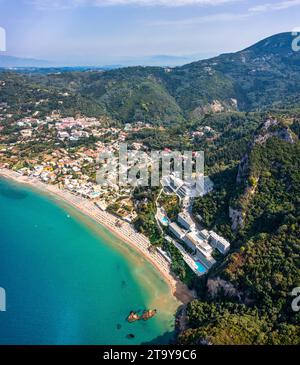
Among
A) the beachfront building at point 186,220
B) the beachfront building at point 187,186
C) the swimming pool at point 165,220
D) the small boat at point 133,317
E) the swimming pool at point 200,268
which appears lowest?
the small boat at point 133,317

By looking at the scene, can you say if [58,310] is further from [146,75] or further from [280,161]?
[146,75]

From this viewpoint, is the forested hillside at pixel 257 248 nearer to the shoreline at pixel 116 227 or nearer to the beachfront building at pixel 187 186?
the beachfront building at pixel 187 186

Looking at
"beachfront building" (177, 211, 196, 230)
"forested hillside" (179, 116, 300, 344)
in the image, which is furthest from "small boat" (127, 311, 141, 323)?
"beachfront building" (177, 211, 196, 230)

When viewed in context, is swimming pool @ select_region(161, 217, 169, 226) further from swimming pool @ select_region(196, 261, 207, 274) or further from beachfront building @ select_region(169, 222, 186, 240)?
swimming pool @ select_region(196, 261, 207, 274)

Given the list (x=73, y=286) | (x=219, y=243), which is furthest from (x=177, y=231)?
(x=73, y=286)

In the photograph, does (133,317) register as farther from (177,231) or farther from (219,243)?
(177,231)

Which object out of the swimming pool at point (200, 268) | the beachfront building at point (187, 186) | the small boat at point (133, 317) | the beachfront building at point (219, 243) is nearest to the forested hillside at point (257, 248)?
the beachfront building at point (219, 243)
